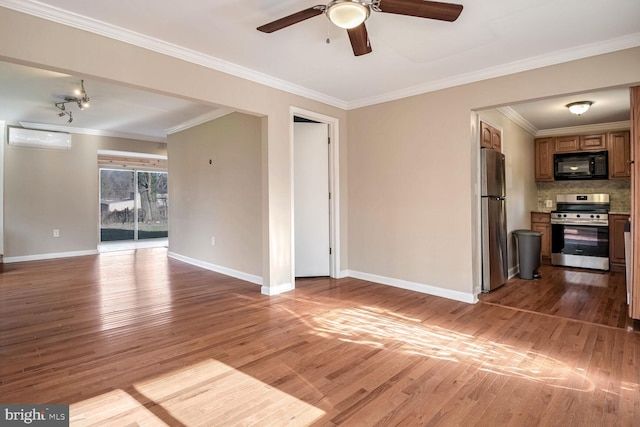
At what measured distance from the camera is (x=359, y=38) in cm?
236

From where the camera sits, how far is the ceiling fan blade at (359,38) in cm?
227

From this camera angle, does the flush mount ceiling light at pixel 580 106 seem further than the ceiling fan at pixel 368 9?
Yes

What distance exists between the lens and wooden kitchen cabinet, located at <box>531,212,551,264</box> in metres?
5.91

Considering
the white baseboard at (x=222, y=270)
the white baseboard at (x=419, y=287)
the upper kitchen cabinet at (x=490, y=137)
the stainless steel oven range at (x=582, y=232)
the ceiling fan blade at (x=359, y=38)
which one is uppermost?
the ceiling fan blade at (x=359, y=38)

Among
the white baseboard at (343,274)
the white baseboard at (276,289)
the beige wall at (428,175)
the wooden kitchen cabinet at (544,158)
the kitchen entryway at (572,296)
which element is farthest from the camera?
the wooden kitchen cabinet at (544,158)

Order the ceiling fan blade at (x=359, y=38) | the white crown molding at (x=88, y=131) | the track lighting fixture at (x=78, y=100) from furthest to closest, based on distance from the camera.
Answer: the white crown molding at (x=88, y=131), the track lighting fixture at (x=78, y=100), the ceiling fan blade at (x=359, y=38)

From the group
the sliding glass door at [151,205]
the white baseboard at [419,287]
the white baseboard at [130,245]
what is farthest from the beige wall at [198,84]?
the sliding glass door at [151,205]

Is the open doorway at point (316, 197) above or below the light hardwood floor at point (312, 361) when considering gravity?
above

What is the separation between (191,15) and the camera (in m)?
2.50

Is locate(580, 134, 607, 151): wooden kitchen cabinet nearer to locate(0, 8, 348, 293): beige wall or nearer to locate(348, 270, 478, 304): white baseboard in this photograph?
locate(348, 270, 478, 304): white baseboard

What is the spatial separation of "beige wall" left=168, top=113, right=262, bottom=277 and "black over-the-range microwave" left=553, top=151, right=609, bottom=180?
5404mm

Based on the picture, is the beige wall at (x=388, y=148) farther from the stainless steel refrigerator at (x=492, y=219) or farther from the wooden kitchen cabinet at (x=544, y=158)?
the wooden kitchen cabinet at (x=544, y=158)

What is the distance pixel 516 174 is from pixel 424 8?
4.28 metres

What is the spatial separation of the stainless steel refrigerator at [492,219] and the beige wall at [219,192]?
2.89 m
